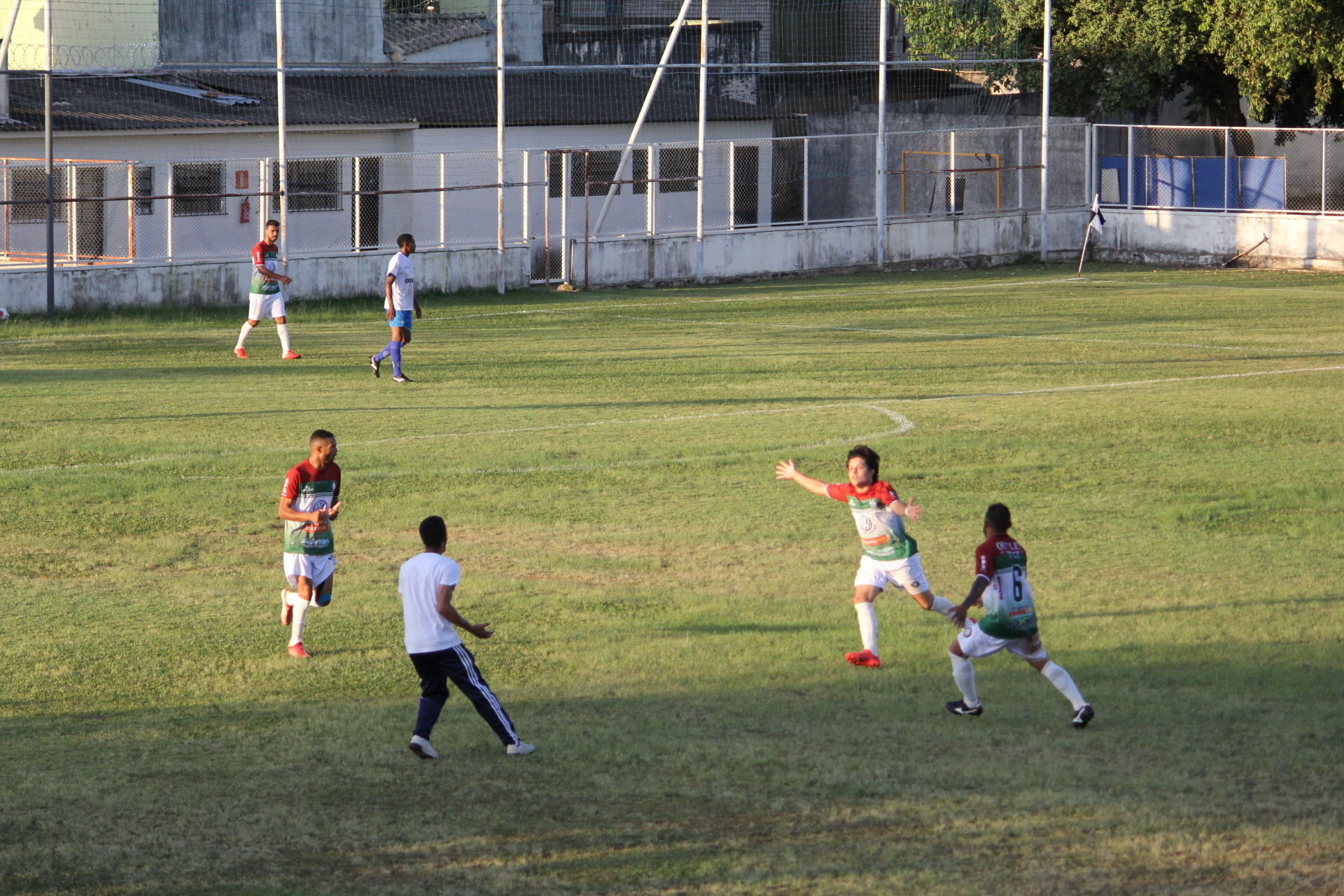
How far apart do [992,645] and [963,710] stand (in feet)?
1.31

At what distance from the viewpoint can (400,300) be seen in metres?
19.6

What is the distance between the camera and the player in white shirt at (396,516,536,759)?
7363mm

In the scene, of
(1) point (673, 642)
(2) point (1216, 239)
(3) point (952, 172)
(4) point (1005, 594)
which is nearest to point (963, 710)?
(4) point (1005, 594)

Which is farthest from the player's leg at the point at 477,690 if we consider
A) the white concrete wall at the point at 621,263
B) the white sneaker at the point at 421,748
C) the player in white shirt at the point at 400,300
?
the white concrete wall at the point at 621,263

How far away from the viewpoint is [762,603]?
10.2 metres

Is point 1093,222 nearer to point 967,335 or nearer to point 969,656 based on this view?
point 967,335

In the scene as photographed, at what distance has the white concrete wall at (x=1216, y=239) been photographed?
36.2 m

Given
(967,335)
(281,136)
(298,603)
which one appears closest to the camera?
(298,603)

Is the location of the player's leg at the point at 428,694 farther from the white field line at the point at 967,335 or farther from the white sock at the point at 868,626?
the white field line at the point at 967,335

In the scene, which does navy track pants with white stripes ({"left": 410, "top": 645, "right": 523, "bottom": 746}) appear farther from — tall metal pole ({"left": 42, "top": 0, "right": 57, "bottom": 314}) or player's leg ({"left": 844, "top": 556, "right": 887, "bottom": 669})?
tall metal pole ({"left": 42, "top": 0, "right": 57, "bottom": 314})

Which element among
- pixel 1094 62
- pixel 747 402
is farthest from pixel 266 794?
pixel 1094 62

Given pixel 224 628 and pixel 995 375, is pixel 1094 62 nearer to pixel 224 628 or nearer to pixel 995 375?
pixel 995 375

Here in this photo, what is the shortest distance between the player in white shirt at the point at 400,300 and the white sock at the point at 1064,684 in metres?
12.9

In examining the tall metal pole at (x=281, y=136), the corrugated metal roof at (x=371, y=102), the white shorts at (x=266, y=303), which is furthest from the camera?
the corrugated metal roof at (x=371, y=102)
